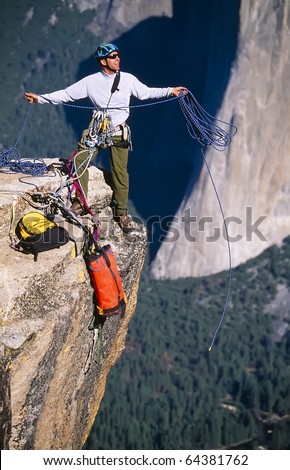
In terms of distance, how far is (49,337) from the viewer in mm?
8414

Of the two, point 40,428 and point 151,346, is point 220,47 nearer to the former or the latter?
point 151,346

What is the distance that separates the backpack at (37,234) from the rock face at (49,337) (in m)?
0.17

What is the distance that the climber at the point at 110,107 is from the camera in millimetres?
10297

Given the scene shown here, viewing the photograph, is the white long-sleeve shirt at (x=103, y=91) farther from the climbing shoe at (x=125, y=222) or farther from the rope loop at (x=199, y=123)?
the climbing shoe at (x=125, y=222)

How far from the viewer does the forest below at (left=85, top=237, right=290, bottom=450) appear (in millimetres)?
33000

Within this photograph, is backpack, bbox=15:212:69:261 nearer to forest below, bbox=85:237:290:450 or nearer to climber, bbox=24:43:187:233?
climber, bbox=24:43:187:233

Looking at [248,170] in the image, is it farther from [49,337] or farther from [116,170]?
[49,337]

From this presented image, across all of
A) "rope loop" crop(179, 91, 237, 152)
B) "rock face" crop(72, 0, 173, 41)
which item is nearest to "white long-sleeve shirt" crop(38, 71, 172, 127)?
"rope loop" crop(179, 91, 237, 152)

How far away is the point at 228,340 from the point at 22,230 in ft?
112

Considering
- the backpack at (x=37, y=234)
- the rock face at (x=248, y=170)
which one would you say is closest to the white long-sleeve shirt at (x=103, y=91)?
the backpack at (x=37, y=234)

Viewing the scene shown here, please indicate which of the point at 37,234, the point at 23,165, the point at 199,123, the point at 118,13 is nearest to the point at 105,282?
the point at 37,234

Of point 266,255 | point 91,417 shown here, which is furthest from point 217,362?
point 91,417

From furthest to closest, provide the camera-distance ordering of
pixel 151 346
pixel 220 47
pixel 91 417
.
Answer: pixel 220 47, pixel 151 346, pixel 91 417

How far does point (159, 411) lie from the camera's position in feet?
113
